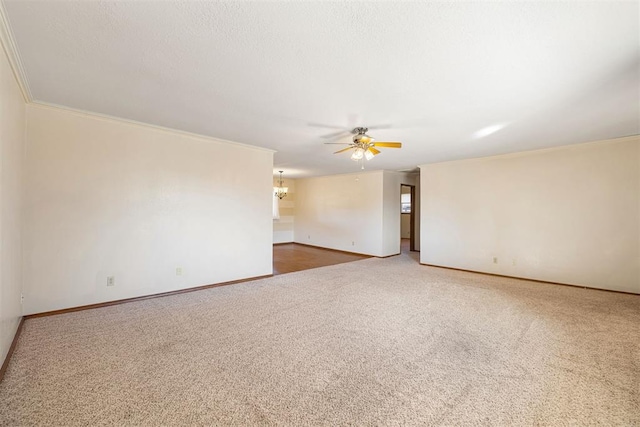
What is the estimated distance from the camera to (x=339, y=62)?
2039 millimetres

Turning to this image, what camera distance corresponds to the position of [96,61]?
2.08m

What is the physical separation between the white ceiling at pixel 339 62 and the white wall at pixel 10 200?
283 millimetres

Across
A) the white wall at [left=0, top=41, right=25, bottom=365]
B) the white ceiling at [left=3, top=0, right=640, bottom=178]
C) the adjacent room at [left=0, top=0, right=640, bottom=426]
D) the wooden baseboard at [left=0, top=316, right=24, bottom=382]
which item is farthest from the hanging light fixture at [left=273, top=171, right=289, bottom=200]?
the wooden baseboard at [left=0, top=316, right=24, bottom=382]

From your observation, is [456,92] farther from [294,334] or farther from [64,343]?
[64,343]

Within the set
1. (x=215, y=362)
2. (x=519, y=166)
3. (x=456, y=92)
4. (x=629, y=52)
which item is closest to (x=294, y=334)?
(x=215, y=362)

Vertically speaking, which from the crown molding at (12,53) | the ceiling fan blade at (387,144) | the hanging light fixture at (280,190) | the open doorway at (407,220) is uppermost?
the crown molding at (12,53)

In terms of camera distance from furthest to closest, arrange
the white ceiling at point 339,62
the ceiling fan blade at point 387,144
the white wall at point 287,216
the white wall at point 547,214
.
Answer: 1. the white wall at point 287,216
2. the white wall at point 547,214
3. the ceiling fan blade at point 387,144
4. the white ceiling at point 339,62

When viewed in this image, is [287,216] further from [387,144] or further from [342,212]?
[387,144]

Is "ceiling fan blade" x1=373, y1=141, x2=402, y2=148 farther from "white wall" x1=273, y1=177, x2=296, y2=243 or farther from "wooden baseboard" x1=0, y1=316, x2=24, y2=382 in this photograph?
"white wall" x1=273, y1=177, x2=296, y2=243

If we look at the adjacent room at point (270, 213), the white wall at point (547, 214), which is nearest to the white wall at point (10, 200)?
the adjacent room at point (270, 213)

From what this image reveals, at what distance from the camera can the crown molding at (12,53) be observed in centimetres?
167

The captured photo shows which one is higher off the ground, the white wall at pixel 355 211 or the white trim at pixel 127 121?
the white trim at pixel 127 121

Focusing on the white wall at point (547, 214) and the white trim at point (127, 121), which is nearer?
the white trim at point (127, 121)

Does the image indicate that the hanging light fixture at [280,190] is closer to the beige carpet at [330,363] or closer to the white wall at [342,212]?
the white wall at [342,212]
